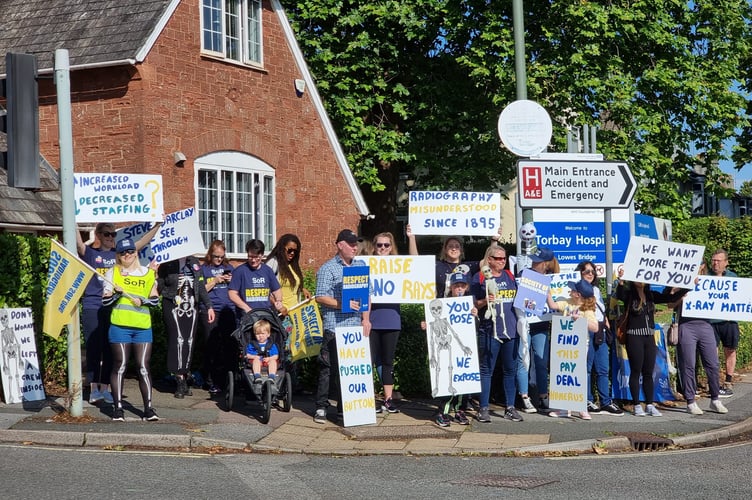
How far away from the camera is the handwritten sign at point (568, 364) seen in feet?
38.5

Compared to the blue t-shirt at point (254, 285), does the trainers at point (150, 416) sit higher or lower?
lower

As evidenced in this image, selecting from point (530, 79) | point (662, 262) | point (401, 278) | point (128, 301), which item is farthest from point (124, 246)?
point (530, 79)

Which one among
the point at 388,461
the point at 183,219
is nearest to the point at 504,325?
the point at 388,461

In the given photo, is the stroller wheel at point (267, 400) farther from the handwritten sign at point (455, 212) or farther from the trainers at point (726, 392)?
the trainers at point (726, 392)

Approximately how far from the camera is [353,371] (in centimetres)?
1121

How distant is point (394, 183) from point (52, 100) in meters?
15.0

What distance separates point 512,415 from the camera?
11602mm

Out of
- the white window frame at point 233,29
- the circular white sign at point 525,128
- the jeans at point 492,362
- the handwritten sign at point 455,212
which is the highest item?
the white window frame at point 233,29

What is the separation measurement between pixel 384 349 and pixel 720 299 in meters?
4.22

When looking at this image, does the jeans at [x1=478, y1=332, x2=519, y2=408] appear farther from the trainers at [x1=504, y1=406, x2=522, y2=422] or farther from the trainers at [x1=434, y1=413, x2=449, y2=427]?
the trainers at [x1=434, y1=413, x2=449, y2=427]

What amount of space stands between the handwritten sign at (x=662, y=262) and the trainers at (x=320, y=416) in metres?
3.78

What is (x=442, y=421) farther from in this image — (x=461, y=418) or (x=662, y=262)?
(x=662, y=262)

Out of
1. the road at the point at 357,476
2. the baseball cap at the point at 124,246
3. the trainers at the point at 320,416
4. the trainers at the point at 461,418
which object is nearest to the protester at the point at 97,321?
the baseball cap at the point at 124,246

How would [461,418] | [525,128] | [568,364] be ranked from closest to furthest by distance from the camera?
[461,418]
[568,364]
[525,128]
